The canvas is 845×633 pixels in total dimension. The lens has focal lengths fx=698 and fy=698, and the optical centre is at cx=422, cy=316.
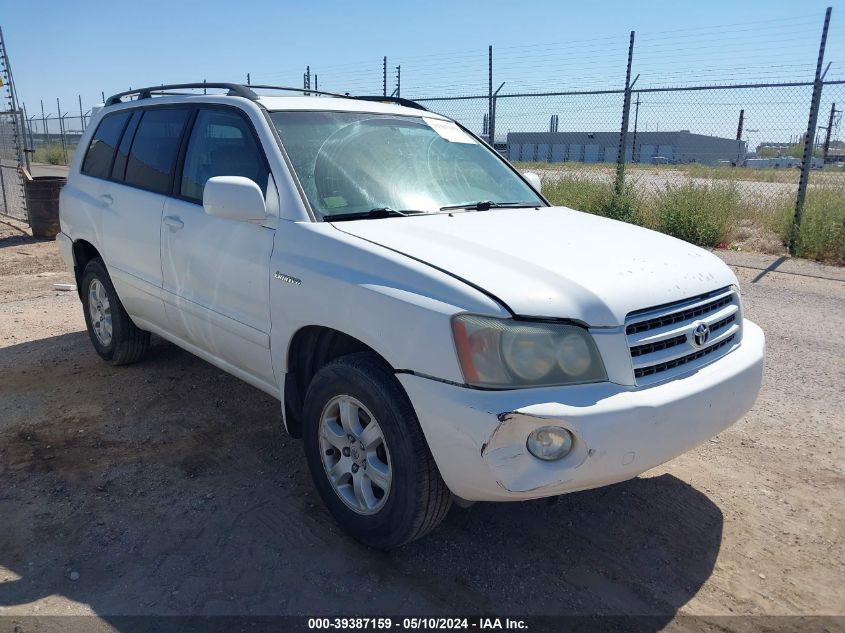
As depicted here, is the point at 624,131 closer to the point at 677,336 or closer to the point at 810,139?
the point at 810,139

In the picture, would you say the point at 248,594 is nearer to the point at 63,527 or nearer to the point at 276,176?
the point at 63,527

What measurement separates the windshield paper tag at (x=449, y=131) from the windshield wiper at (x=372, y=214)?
1.03 meters

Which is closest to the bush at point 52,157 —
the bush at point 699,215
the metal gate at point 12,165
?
the metal gate at point 12,165

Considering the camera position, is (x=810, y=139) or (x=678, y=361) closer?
(x=678, y=361)

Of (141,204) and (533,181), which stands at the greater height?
(533,181)

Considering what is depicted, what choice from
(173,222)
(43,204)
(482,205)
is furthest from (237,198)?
(43,204)

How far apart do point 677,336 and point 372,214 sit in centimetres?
146

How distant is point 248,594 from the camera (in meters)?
2.71

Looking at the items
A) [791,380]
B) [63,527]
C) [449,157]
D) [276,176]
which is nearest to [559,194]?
[791,380]

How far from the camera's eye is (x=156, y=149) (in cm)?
437

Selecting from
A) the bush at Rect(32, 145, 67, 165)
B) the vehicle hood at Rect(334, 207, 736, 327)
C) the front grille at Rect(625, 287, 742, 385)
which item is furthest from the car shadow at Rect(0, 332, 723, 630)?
the bush at Rect(32, 145, 67, 165)

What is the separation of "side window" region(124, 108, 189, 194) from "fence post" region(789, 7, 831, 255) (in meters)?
8.24

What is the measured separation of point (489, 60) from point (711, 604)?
34.3 ft

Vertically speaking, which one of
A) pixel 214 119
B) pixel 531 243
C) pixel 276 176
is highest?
pixel 214 119
